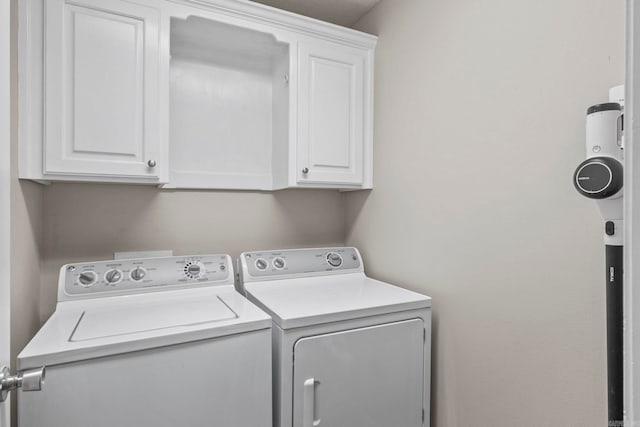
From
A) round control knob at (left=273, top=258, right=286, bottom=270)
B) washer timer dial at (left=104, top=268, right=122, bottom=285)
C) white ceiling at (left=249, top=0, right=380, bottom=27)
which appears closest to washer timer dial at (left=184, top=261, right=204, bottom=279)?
washer timer dial at (left=104, top=268, right=122, bottom=285)

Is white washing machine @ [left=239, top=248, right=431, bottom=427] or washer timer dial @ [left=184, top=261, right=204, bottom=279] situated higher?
washer timer dial @ [left=184, top=261, right=204, bottom=279]

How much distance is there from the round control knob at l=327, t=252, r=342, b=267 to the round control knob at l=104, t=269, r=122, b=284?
108 centimetres

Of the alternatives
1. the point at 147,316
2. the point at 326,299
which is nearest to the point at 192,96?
the point at 147,316

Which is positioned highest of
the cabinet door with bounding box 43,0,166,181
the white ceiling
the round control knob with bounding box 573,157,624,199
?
the white ceiling

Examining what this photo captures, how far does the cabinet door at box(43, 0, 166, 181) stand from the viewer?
1.33 m

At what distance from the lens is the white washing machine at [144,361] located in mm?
984

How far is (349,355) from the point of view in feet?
4.47

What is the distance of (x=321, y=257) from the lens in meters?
2.06

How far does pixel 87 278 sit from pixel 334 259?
1241 mm

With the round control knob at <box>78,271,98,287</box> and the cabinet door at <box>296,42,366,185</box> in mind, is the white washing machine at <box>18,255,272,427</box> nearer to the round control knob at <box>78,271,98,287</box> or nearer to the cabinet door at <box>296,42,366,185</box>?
the round control knob at <box>78,271,98,287</box>

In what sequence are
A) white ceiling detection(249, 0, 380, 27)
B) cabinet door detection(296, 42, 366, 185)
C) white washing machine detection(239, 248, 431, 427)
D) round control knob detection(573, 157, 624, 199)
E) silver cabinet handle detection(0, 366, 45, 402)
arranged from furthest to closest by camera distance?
white ceiling detection(249, 0, 380, 27)
cabinet door detection(296, 42, 366, 185)
white washing machine detection(239, 248, 431, 427)
round control knob detection(573, 157, 624, 199)
silver cabinet handle detection(0, 366, 45, 402)

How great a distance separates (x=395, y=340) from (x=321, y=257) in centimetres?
72

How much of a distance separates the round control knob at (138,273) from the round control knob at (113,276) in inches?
2.0

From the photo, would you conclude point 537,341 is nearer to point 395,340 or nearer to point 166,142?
point 395,340
